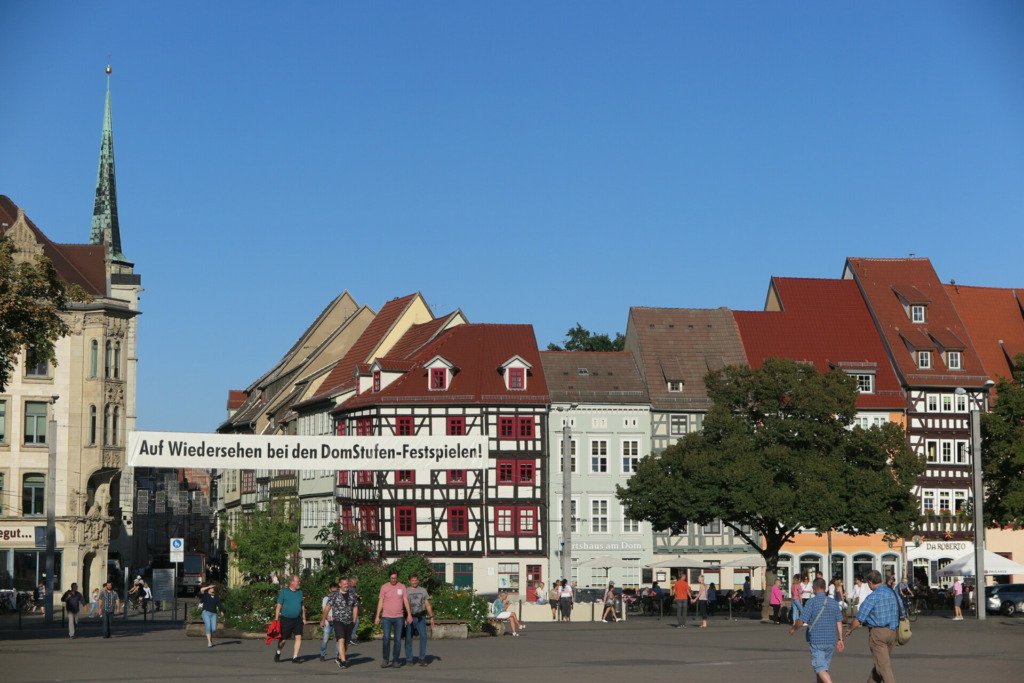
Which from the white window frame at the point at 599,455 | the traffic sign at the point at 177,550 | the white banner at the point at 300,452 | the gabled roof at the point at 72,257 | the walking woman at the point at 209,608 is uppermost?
the gabled roof at the point at 72,257

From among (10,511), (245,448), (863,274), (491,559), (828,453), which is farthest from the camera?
(863,274)

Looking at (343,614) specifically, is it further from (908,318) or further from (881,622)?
(908,318)

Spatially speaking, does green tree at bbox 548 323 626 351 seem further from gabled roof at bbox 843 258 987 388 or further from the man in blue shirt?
the man in blue shirt

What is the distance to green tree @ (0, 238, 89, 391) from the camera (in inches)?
1276

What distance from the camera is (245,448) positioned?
34531 mm

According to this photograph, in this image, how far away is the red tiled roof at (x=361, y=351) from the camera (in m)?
81.3

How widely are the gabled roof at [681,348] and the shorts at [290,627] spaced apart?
5101cm

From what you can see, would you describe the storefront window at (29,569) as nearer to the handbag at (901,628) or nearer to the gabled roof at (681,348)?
the gabled roof at (681,348)

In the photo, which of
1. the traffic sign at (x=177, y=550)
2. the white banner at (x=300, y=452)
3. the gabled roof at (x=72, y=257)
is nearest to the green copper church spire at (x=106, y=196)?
the gabled roof at (x=72, y=257)

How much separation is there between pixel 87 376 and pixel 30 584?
374 inches

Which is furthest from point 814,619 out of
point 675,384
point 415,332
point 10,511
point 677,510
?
point 415,332

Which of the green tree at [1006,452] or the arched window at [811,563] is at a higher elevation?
the green tree at [1006,452]

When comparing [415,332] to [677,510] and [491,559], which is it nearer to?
[491,559]

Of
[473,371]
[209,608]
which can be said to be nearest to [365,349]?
[473,371]
